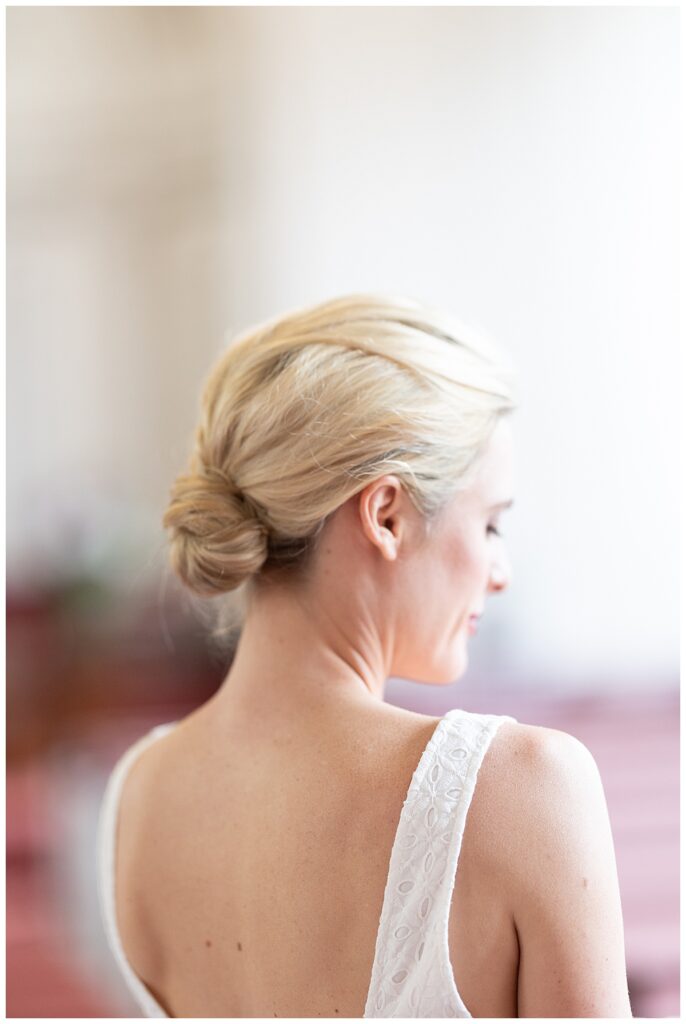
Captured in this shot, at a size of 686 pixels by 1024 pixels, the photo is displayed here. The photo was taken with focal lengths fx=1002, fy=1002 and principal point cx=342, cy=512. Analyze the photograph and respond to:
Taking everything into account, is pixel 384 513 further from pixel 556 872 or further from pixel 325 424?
pixel 556 872

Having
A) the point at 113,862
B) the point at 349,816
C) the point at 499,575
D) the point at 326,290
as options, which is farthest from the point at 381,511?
the point at 326,290

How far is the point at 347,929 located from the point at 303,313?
2.16ft

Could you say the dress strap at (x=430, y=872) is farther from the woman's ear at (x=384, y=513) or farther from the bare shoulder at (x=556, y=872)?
the woman's ear at (x=384, y=513)

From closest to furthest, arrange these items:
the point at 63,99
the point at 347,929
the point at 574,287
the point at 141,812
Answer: the point at 347,929 < the point at 141,812 < the point at 574,287 < the point at 63,99

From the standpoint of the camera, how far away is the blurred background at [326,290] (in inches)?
137

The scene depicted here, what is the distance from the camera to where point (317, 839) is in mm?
976

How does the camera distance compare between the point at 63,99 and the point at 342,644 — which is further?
the point at 63,99

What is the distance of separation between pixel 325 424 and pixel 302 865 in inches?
17.4

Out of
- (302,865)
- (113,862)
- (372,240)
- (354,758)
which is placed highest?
(372,240)

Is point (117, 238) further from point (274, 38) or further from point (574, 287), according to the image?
point (574, 287)

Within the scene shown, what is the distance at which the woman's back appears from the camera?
88 cm

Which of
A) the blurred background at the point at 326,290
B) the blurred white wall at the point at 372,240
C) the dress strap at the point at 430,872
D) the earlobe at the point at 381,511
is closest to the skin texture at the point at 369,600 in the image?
the earlobe at the point at 381,511

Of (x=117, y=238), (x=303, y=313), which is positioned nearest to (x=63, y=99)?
(x=117, y=238)

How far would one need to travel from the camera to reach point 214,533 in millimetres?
1110
